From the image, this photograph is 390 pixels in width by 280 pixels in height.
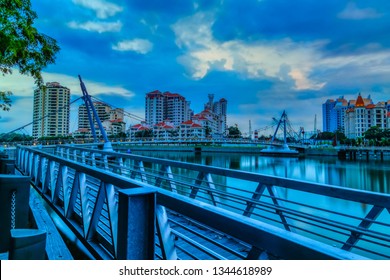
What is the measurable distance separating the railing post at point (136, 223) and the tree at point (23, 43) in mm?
3400

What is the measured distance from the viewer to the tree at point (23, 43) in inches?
144

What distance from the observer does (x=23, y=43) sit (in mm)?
4000

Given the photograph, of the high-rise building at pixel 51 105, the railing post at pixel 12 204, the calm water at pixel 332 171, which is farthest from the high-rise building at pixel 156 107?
the railing post at pixel 12 204

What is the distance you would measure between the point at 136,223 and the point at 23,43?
4026 mm

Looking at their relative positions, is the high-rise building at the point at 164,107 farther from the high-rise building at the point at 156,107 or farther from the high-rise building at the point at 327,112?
the high-rise building at the point at 327,112

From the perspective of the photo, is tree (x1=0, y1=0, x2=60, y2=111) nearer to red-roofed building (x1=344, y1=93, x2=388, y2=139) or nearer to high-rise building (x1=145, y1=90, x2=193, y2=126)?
red-roofed building (x1=344, y1=93, x2=388, y2=139)

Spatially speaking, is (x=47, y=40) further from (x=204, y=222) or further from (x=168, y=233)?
(x=204, y=222)

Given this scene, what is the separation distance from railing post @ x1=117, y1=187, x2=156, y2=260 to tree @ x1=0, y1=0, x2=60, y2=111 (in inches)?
134

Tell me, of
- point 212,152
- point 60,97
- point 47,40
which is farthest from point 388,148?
point 60,97

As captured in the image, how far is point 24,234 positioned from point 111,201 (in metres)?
0.85

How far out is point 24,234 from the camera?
1.22 metres

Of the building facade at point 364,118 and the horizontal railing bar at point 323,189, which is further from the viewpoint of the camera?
the building facade at point 364,118

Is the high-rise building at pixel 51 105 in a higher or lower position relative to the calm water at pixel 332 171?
higher

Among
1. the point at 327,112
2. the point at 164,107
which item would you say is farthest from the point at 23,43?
the point at 327,112
